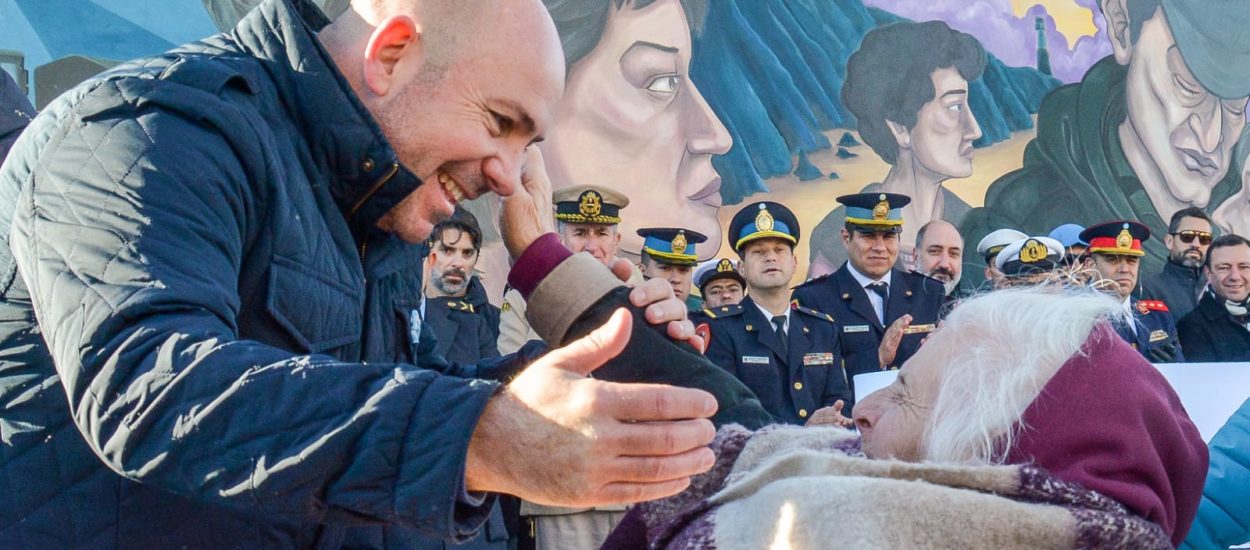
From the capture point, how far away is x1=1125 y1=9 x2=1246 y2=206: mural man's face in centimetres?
1129

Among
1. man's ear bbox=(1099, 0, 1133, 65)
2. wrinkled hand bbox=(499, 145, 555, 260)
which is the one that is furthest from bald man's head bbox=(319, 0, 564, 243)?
man's ear bbox=(1099, 0, 1133, 65)

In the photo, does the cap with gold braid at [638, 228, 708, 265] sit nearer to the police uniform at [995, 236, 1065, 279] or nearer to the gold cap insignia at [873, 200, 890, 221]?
the gold cap insignia at [873, 200, 890, 221]

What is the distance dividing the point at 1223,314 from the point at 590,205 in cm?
412

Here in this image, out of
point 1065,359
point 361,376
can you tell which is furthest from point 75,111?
point 1065,359

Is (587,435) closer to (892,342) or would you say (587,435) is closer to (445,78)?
(445,78)

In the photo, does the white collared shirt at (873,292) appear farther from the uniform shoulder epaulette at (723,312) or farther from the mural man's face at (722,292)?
the uniform shoulder epaulette at (723,312)

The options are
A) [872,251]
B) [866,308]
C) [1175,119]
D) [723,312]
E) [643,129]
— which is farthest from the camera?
[1175,119]

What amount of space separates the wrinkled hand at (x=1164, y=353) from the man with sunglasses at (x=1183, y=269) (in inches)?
63.6

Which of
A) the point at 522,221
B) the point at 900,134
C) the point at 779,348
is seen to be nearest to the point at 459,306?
the point at 779,348

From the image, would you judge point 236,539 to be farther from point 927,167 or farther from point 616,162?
point 927,167

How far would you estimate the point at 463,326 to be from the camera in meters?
5.19

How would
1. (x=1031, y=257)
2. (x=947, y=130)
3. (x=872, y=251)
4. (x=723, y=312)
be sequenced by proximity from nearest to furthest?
(x=723, y=312)
(x=872, y=251)
(x=1031, y=257)
(x=947, y=130)

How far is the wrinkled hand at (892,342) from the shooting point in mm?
5473

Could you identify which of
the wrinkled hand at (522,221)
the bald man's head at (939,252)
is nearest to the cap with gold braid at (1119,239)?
the bald man's head at (939,252)
